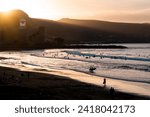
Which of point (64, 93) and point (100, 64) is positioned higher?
point (64, 93)

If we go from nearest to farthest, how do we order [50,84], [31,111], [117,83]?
[31,111] < [50,84] < [117,83]

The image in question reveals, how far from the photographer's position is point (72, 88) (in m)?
26.5

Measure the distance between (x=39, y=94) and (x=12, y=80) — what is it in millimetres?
7925

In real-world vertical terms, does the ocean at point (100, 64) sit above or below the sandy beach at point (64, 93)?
below

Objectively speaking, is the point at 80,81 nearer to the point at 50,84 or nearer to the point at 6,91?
the point at 50,84

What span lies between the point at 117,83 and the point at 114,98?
8.04m

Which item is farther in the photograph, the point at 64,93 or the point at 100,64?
the point at 100,64

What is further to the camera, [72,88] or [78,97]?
[72,88]

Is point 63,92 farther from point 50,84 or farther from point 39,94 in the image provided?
point 50,84

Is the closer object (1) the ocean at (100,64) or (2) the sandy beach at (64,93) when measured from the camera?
(2) the sandy beach at (64,93)

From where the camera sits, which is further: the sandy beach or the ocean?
the ocean

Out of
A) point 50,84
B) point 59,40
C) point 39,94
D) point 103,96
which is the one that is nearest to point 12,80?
point 50,84

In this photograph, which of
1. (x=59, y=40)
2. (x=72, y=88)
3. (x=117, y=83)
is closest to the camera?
(x=72, y=88)

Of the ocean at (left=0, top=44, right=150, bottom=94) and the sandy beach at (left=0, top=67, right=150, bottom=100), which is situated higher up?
the sandy beach at (left=0, top=67, right=150, bottom=100)
